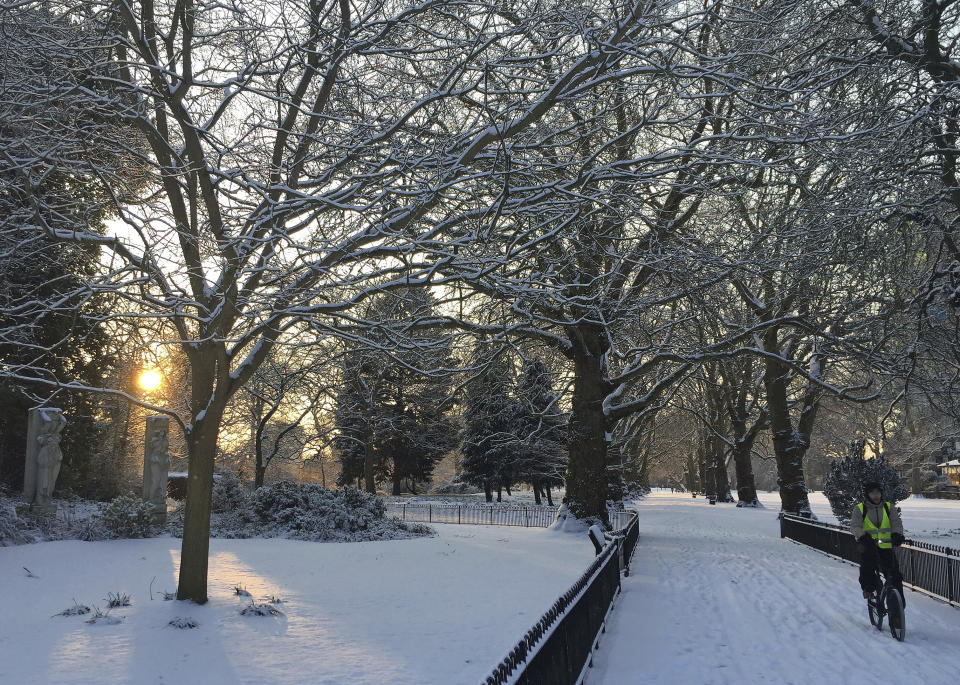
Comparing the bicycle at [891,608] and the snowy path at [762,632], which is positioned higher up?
the bicycle at [891,608]

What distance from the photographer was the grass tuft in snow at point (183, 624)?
311 inches

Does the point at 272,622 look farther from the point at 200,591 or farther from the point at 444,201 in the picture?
the point at 444,201

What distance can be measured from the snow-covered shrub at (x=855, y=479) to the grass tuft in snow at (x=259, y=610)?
1793 centimetres

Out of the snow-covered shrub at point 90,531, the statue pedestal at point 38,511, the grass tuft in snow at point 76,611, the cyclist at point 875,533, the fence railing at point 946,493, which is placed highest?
the cyclist at point 875,533

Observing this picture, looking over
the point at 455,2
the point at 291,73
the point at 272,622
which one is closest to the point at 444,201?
the point at 455,2

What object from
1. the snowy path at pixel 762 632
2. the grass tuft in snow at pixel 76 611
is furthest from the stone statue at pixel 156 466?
the snowy path at pixel 762 632

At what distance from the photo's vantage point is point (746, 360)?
3284 centimetres

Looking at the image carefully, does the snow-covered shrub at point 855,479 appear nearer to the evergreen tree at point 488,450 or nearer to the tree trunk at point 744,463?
the tree trunk at point 744,463

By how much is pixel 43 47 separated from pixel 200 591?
658 centimetres

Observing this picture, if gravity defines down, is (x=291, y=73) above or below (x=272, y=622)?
above

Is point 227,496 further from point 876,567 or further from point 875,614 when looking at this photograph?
point 876,567

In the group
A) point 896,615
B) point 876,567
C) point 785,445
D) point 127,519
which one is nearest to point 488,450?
point 785,445

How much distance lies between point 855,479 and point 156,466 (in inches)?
807

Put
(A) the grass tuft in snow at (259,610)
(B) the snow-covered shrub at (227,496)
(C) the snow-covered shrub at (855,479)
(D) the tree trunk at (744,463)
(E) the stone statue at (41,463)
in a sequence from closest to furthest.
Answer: (A) the grass tuft in snow at (259,610) < (E) the stone statue at (41,463) < (C) the snow-covered shrub at (855,479) < (B) the snow-covered shrub at (227,496) < (D) the tree trunk at (744,463)
